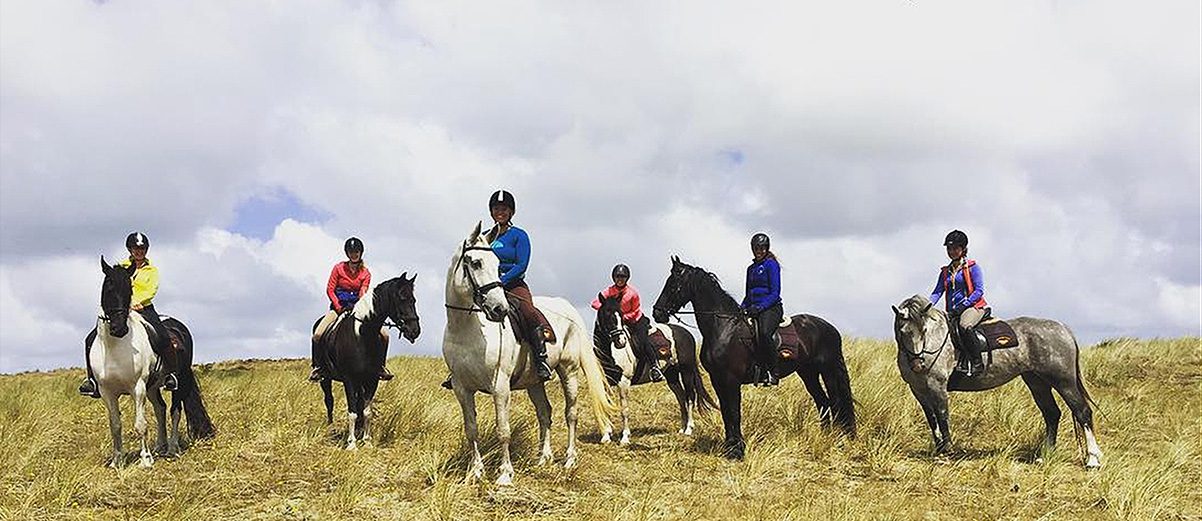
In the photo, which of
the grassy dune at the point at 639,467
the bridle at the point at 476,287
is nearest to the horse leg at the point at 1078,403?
the grassy dune at the point at 639,467

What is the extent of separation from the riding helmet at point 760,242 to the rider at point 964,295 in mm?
2033

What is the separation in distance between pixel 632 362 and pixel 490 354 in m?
4.24

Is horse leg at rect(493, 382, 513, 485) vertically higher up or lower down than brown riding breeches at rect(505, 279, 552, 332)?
lower down

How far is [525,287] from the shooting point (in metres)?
8.86

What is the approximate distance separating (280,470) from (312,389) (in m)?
6.06

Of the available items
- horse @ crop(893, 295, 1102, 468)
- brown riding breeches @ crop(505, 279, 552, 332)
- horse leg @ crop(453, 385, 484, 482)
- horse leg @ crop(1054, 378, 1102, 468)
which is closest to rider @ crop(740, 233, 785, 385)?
horse @ crop(893, 295, 1102, 468)

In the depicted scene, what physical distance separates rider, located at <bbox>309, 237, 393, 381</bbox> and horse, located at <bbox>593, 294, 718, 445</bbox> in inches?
116

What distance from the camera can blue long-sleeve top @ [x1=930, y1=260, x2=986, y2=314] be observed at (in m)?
10.1

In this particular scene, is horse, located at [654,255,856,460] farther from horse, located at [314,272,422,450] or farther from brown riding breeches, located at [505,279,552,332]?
horse, located at [314,272,422,450]

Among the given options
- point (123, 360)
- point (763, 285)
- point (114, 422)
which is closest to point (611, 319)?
point (763, 285)

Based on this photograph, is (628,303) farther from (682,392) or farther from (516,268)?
(516,268)

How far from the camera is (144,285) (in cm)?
993

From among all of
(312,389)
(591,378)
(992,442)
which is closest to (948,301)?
(992,442)

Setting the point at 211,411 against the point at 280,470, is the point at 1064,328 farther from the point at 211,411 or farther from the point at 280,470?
the point at 211,411
